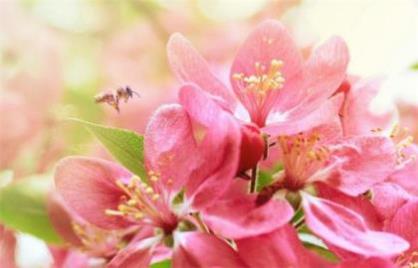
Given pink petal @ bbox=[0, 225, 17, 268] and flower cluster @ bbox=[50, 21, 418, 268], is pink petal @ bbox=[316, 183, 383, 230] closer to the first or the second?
flower cluster @ bbox=[50, 21, 418, 268]

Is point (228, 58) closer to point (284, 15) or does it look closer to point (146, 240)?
point (284, 15)

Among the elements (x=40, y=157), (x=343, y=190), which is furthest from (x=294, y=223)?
(x=40, y=157)

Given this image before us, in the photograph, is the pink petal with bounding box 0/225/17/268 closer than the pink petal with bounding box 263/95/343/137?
No

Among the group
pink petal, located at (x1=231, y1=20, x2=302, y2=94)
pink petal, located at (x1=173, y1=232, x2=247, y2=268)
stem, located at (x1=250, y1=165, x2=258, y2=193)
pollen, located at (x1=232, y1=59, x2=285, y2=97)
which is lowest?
pink petal, located at (x1=173, y1=232, x2=247, y2=268)

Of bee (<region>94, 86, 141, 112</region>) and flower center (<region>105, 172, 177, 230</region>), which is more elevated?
bee (<region>94, 86, 141, 112</region>)

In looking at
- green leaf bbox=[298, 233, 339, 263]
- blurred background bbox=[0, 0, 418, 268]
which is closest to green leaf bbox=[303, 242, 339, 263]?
green leaf bbox=[298, 233, 339, 263]

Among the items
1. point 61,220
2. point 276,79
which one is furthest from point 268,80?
point 61,220

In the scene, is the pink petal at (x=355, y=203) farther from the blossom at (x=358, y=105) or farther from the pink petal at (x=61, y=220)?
the pink petal at (x=61, y=220)
